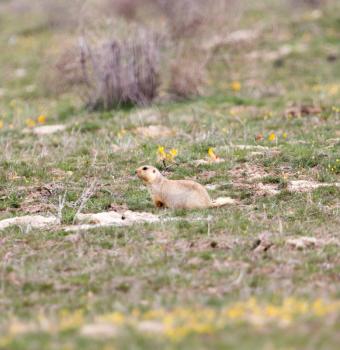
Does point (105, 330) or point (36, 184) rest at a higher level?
point (105, 330)

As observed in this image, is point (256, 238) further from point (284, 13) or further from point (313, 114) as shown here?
point (284, 13)

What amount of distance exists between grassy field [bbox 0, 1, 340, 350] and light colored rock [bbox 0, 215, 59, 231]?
4.8 inches

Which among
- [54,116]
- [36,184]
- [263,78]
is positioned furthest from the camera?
[263,78]

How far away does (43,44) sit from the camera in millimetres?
26250

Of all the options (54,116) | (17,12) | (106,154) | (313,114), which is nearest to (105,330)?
(106,154)

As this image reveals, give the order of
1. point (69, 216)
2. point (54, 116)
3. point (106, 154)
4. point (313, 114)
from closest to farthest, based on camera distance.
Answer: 1. point (69, 216)
2. point (106, 154)
3. point (313, 114)
4. point (54, 116)

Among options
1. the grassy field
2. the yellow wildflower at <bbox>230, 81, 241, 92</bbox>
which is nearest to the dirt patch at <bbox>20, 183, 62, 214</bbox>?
the grassy field

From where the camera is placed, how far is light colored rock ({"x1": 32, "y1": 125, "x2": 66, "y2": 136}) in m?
15.2

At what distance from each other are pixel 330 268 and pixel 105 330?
289 centimetres

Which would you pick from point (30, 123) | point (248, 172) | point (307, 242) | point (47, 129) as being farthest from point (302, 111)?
point (307, 242)

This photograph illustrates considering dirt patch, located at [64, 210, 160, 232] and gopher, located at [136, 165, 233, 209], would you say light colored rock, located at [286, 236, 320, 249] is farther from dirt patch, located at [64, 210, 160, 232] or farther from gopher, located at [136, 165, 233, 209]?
dirt patch, located at [64, 210, 160, 232]

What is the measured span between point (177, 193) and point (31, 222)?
1715 mm

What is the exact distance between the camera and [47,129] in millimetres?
15547

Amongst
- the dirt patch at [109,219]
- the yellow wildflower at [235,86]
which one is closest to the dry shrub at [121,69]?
the yellow wildflower at [235,86]
